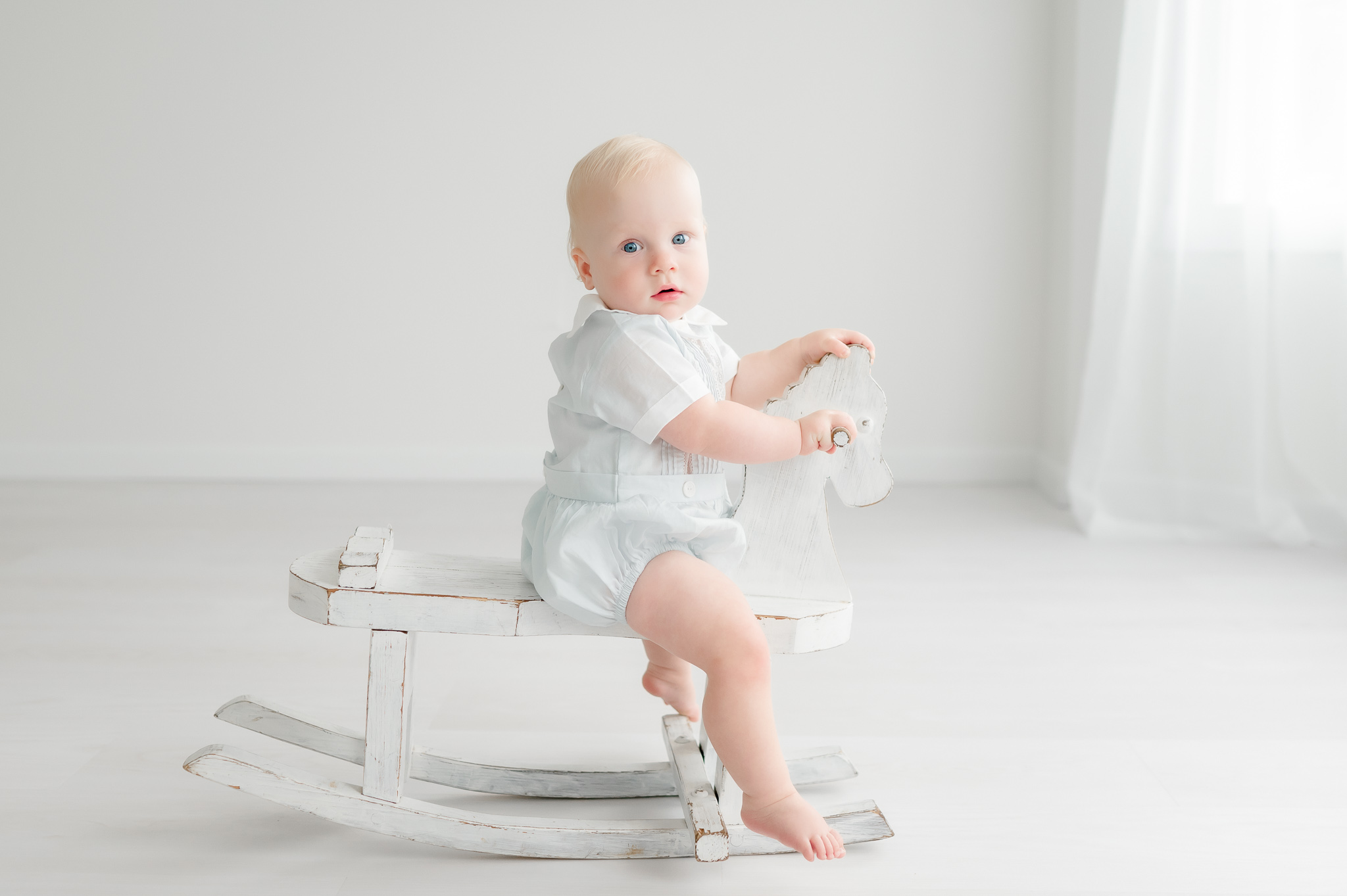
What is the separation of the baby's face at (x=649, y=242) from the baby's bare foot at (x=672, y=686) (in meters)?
0.40

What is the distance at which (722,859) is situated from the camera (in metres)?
1.06

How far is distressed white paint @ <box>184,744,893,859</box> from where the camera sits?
3.58 feet

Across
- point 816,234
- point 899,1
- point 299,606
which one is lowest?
point 299,606

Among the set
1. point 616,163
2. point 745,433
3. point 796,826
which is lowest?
point 796,826

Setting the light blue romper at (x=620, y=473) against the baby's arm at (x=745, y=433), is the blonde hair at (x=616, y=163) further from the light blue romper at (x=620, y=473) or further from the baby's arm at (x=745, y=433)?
the baby's arm at (x=745, y=433)

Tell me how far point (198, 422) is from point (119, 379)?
0.86 ft

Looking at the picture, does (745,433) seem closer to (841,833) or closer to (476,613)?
(476,613)

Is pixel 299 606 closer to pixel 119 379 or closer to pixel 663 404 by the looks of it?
pixel 663 404

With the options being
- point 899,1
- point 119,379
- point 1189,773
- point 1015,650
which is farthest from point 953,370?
point 119,379

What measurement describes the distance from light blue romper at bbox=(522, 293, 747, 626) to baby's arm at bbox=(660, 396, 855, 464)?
0.06 ft


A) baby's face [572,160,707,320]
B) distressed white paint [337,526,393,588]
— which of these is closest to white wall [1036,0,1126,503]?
baby's face [572,160,707,320]

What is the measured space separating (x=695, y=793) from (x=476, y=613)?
1.00 ft

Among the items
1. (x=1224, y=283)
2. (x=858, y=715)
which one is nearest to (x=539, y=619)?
(x=858, y=715)

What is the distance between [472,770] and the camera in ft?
4.14
